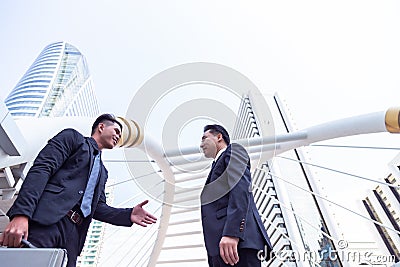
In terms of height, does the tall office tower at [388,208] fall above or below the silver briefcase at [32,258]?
above

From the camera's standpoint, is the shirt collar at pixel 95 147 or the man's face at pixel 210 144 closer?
the shirt collar at pixel 95 147

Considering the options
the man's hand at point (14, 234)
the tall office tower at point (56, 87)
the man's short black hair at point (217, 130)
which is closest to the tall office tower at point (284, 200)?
the man's short black hair at point (217, 130)

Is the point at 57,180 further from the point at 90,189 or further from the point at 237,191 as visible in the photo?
the point at 237,191

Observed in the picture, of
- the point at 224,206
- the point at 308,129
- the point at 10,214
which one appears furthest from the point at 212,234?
the point at 308,129

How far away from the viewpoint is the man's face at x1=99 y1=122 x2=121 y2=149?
1358 mm

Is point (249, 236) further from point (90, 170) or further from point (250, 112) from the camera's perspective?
point (250, 112)

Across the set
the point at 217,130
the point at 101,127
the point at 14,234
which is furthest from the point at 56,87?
the point at 14,234

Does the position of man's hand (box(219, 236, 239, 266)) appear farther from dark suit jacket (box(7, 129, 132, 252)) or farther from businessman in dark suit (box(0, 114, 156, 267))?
dark suit jacket (box(7, 129, 132, 252))

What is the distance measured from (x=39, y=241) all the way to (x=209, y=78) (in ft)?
7.09

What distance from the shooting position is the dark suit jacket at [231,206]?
42.8 inches

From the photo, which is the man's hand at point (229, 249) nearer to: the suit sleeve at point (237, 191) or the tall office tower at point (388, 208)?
the suit sleeve at point (237, 191)

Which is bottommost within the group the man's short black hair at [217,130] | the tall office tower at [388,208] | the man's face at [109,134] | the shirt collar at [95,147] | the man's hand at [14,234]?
the man's hand at [14,234]

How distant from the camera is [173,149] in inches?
117

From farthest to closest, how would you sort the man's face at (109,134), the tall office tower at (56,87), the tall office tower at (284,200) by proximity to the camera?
the tall office tower at (56,87) < the tall office tower at (284,200) < the man's face at (109,134)
